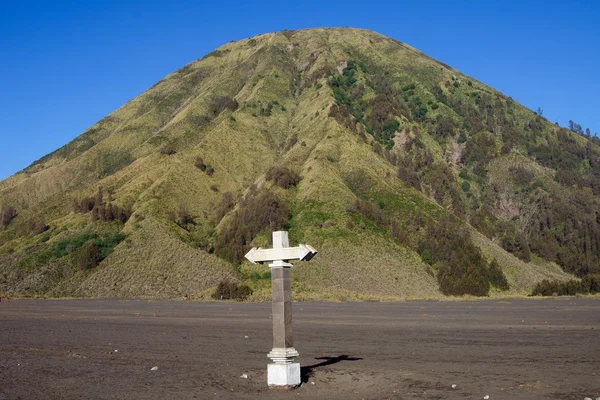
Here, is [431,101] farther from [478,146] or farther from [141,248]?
[141,248]

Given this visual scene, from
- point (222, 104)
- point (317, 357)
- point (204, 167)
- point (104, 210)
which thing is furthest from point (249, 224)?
point (222, 104)

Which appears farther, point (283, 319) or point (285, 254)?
point (285, 254)

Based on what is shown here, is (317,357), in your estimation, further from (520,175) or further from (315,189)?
(520,175)

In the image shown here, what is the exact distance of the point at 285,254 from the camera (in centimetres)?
1734

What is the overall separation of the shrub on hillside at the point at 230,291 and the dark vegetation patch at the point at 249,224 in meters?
9.00

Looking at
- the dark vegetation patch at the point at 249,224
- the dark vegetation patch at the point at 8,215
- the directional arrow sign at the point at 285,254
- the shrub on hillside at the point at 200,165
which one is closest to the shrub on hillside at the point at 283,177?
the dark vegetation patch at the point at 249,224

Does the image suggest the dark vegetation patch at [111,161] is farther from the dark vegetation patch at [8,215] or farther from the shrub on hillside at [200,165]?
the shrub on hillside at [200,165]

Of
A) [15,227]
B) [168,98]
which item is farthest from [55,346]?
[168,98]

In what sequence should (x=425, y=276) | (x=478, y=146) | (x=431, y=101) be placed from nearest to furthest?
(x=425, y=276) < (x=478, y=146) < (x=431, y=101)

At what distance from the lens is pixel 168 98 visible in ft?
497

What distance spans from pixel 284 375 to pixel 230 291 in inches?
1806

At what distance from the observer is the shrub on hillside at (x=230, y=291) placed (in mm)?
60969

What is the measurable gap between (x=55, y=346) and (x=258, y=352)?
837 centimetres

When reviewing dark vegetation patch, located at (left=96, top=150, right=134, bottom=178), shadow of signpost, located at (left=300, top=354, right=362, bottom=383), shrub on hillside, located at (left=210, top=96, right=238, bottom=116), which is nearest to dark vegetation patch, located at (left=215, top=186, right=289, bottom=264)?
dark vegetation patch, located at (left=96, top=150, right=134, bottom=178)
